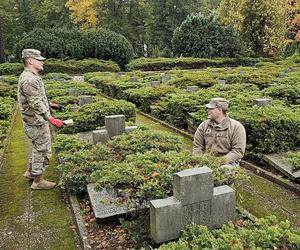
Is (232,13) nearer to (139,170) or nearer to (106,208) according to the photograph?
(106,208)

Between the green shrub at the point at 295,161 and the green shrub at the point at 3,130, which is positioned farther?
the green shrub at the point at 3,130

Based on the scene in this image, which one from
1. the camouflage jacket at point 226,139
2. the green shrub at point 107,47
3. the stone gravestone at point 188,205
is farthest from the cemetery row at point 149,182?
the green shrub at point 107,47

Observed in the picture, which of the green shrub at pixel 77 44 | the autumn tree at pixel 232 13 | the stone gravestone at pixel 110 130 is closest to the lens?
the stone gravestone at pixel 110 130

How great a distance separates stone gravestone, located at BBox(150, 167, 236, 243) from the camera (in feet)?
12.3

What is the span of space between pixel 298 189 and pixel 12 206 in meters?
4.23

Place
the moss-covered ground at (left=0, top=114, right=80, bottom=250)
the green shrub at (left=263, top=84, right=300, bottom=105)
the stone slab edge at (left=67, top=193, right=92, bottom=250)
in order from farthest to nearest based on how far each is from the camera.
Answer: the green shrub at (left=263, top=84, right=300, bottom=105) → the moss-covered ground at (left=0, top=114, right=80, bottom=250) → the stone slab edge at (left=67, top=193, right=92, bottom=250)

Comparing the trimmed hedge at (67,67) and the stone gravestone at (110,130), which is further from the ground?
the stone gravestone at (110,130)

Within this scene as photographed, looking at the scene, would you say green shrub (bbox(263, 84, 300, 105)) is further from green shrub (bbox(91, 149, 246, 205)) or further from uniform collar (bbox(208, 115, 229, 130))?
green shrub (bbox(91, 149, 246, 205))

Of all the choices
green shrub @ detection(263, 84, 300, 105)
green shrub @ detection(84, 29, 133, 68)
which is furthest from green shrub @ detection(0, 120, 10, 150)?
green shrub @ detection(84, 29, 133, 68)

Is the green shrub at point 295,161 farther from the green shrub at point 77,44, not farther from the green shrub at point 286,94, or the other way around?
the green shrub at point 77,44

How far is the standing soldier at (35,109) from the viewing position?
5688mm

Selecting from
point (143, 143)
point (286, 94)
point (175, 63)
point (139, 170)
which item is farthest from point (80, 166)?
point (175, 63)

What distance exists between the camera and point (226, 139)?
5637 millimetres

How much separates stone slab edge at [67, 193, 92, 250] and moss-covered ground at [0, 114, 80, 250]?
9 centimetres
